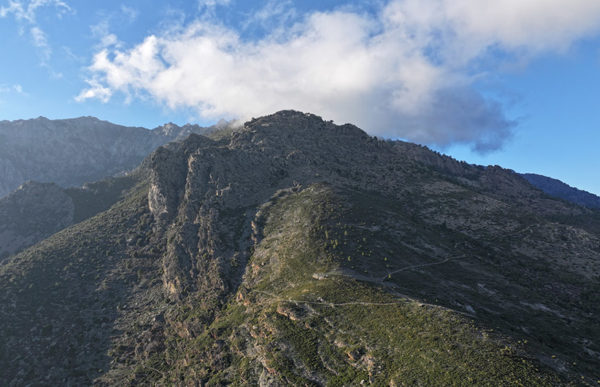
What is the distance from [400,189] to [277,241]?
3513 inches

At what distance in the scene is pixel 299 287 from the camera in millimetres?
93125

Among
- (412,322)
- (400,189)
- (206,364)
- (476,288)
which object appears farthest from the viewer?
(400,189)

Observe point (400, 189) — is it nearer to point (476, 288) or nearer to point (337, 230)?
point (337, 230)

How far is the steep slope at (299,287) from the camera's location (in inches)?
2458

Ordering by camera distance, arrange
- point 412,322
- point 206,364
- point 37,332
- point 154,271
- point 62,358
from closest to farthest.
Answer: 1. point 412,322
2. point 206,364
3. point 62,358
4. point 37,332
5. point 154,271

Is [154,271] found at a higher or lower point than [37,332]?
higher

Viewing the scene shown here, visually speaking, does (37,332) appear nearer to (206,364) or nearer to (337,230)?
(206,364)

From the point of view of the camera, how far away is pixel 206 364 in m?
83.3

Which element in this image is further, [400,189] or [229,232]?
[400,189]

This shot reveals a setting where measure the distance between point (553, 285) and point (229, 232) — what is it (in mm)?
117807

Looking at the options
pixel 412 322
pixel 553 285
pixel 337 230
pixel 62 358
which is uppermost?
pixel 337 230

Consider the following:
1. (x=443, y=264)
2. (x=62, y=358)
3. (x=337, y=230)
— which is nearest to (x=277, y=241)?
(x=337, y=230)

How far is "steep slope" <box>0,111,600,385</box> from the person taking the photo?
2458 inches

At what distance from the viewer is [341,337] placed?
68250 mm
